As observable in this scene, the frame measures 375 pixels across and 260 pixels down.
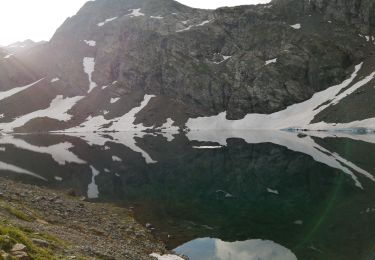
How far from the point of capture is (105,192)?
55.3 m

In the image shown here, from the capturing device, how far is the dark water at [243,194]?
29.9m

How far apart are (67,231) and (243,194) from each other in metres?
26.1

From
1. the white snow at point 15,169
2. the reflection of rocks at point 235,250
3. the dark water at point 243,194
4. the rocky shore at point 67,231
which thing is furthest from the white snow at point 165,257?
the white snow at point 15,169

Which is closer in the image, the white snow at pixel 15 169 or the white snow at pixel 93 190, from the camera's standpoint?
the white snow at pixel 93 190

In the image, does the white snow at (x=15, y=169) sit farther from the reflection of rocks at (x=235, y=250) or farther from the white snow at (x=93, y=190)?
the reflection of rocks at (x=235, y=250)

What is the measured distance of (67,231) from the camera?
89.9 ft

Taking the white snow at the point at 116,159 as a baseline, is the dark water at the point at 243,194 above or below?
above

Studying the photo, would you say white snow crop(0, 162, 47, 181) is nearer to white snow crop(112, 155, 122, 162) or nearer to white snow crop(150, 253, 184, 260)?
white snow crop(112, 155, 122, 162)

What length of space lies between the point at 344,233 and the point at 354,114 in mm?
123367

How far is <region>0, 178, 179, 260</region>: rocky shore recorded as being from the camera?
53.7ft

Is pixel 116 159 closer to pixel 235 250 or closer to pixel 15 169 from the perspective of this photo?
pixel 15 169

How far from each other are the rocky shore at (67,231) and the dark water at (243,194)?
117 inches

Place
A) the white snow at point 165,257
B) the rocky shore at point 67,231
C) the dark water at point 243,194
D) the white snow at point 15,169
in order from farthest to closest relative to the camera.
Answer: the white snow at point 15,169 < the dark water at point 243,194 < the white snow at point 165,257 < the rocky shore at point 67,231

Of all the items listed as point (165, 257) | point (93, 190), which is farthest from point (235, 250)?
point (93, 190)
